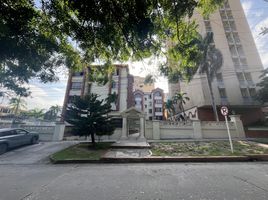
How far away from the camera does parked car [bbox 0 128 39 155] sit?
938cm

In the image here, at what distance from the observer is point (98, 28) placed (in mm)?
4539

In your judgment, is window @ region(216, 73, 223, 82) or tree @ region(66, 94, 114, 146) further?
window @ region(216, 73, 223, 82)

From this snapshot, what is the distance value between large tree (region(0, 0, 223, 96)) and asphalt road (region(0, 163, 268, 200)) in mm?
4478

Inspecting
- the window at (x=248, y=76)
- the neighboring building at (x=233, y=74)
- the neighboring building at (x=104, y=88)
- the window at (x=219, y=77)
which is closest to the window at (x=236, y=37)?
the neighboring building at (x=233, y=74)

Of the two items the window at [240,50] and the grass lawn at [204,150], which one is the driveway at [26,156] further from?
the window at [240,50]

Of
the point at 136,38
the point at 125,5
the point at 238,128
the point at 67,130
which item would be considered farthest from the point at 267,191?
the point at 67,130

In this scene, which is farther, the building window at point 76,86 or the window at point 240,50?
the building window at point 76,86

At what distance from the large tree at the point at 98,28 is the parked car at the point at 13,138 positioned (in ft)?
21.4

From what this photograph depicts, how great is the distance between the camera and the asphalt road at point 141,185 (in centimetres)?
318

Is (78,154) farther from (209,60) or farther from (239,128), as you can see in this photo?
(209,60)

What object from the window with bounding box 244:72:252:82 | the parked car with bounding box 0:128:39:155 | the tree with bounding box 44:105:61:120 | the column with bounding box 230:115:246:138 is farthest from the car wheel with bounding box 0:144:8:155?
the tree with bounding box 44:105:61:120

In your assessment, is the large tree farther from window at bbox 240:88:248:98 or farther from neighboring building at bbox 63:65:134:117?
window at bbox 240:88:248:98

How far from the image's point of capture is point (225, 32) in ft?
84.9

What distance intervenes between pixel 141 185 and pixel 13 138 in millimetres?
11067
